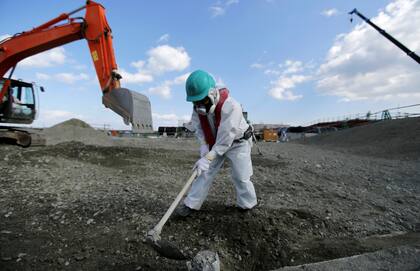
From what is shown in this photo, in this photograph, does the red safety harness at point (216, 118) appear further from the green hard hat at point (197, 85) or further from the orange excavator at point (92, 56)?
the orange excavator at point (92, 56)

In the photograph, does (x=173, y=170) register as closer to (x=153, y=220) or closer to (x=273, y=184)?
(x=273, y=184)

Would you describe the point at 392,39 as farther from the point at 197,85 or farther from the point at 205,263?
the point at 205,263

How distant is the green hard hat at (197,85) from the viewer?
8.80 feet

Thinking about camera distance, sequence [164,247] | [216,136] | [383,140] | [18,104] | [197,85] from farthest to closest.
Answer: [383,140]
[18,104]
[216,136]
[197,85]
[164,247]

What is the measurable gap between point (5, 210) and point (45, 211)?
0.50m

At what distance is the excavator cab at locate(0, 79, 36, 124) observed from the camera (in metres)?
8.11

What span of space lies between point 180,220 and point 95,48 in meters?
5.03

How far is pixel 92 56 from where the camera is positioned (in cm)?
645

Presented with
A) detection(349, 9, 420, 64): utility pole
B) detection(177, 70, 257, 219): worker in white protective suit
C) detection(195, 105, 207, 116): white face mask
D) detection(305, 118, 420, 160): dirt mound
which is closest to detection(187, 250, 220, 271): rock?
detection(177, 70, 257, 219): worker in white protective suit

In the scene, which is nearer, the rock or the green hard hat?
the rock

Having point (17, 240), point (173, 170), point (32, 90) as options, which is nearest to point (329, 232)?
point (17, 240)

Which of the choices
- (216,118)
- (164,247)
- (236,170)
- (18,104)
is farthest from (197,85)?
(18,104)

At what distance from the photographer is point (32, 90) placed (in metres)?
8.98

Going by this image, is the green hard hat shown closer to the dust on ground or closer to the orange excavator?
the dust on ground
